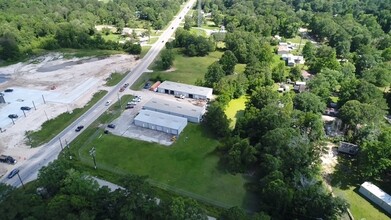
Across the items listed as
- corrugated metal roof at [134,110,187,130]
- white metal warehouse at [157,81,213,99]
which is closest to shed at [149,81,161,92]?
white metal warehouse at [157,81,213,99]

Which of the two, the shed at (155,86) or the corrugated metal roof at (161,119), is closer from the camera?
the corrugated metal roof at (161,119)

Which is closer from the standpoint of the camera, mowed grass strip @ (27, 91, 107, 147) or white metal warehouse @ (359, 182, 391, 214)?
white metal warehouse @ (359, 182, 391, 214)

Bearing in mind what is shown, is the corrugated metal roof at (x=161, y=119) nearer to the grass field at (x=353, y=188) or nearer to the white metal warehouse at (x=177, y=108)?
the white metal warehouse at (x=177, y=108)

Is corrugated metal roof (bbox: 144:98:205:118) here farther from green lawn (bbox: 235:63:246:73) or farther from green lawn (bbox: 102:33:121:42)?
green lawn (bbox: 102:33:121:42)

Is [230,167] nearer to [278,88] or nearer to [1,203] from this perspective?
[1,203]

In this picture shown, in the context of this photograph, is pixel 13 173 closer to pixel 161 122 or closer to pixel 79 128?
pixel 79 128

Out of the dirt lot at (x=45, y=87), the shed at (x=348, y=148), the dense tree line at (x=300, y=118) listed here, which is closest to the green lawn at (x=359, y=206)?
the dense tree line at (x=300, y=118)
